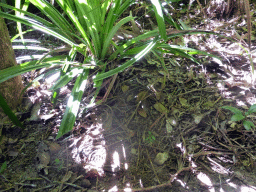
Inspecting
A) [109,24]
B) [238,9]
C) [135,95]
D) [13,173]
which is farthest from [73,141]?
[238,9]

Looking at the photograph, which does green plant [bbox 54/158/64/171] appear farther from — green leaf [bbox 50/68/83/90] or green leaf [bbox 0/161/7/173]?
green leaf [bbox 50/68/83/90]

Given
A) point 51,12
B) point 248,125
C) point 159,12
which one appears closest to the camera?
point 159,12

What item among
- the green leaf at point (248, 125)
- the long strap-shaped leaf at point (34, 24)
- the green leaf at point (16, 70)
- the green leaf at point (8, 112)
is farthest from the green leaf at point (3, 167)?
the green leaf at point (248, 125)

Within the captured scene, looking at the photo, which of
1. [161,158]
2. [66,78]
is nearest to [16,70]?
[66,78]

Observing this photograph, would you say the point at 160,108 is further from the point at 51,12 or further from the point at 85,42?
the point at 51,12

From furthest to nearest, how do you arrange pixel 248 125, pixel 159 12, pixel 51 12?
1. pixel 51 12
2. pixel 248 125
3. pixel 159 12

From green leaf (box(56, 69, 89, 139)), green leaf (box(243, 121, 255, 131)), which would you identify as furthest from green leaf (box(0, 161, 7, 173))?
green leaf (box(243, 121, 255, 131))

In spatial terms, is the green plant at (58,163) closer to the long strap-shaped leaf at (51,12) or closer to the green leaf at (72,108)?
the green leaf at (72,108)
